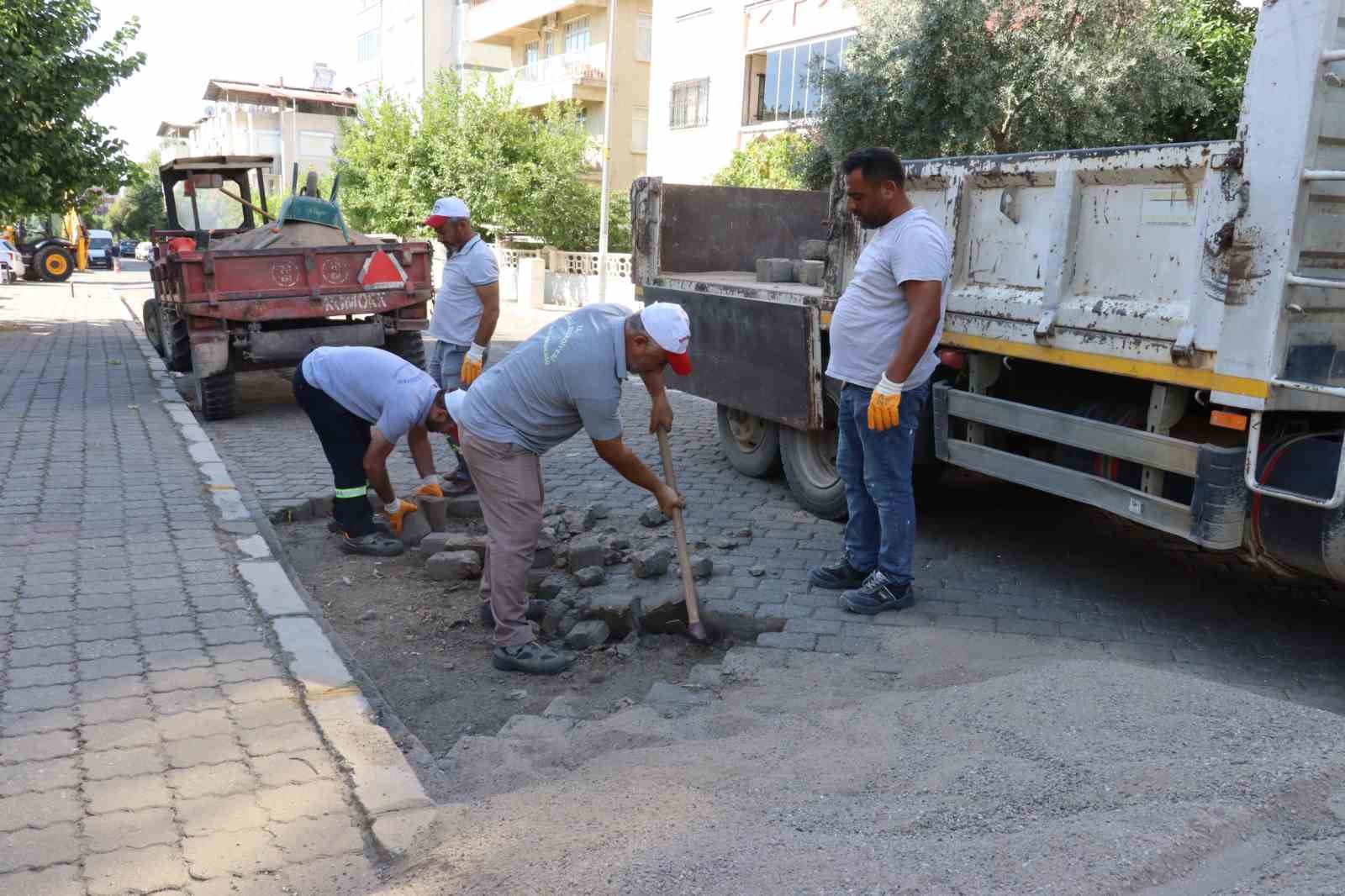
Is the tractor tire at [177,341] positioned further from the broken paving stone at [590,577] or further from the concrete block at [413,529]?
the broken paving stone at [590,577]

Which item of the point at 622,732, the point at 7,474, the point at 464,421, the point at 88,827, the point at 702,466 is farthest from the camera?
the point at 702,466

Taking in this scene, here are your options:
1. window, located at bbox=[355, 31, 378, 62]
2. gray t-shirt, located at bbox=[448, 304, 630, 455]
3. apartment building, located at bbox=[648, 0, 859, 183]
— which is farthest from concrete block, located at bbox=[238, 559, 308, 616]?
window, located at bbox=[355, 31, 378, 62]

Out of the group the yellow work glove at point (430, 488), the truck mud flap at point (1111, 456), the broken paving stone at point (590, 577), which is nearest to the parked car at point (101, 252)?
the yellow work glove at point (430, 488)

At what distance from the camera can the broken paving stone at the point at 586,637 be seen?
4.68m

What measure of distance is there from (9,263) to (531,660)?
99.6 ft

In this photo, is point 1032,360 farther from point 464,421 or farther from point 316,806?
point 316,806

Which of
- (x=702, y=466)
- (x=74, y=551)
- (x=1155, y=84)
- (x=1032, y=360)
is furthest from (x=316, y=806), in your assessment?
(x=1155, y=84)

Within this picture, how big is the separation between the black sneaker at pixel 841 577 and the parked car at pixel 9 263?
97.6 feet

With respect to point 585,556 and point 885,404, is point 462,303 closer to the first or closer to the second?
point 585,556

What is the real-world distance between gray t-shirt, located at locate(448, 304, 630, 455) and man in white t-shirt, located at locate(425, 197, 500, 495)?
230 cm

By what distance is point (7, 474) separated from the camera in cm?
702

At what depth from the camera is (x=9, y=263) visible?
96.3 feet

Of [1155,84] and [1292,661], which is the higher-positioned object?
[1155,84]

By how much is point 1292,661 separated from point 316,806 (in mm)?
3722
